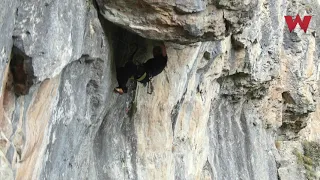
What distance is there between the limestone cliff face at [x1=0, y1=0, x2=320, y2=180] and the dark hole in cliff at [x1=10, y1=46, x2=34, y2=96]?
13 mm

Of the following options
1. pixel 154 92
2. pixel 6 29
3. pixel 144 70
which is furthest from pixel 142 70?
pixel 6 29

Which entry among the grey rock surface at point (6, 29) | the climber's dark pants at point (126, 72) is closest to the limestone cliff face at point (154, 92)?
the grey rock surface at point (6, 29)

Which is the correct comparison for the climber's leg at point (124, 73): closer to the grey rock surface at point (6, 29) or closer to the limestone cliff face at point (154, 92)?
the limestone cliff face at point (154, 92)

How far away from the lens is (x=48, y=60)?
5.68 metres

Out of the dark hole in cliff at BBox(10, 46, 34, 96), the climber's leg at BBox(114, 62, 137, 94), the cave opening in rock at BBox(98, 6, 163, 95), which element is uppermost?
the cave opening in rock at BBox(98, 6, 163, 95)

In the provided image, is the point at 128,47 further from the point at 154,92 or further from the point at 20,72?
the point at 20,72

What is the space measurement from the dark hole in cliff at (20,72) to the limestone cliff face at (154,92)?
0.01 m

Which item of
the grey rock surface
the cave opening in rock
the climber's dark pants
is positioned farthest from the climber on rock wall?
the grey rock surface

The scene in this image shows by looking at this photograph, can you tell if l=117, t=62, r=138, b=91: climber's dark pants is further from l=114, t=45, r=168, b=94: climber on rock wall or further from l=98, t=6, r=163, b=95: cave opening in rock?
l=98, t=6, r=163, b=95: cave opening in rock

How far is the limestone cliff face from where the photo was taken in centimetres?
568

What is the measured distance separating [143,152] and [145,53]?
7.04 feet

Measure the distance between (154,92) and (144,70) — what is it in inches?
44.5

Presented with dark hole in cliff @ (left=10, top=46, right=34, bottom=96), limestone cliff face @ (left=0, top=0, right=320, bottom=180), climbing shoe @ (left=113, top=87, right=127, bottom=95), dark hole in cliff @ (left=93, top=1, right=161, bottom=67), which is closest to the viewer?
dark hole in cliff @ (left=10, top=46, right=34, bottom=96)

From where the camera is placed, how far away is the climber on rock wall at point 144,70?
26.9ft
